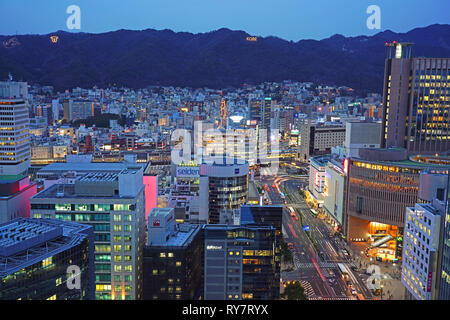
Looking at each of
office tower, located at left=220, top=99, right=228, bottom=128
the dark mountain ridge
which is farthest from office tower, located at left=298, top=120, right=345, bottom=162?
the dark mountain ridge

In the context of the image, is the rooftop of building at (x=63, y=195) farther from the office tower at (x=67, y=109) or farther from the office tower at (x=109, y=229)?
the office tower at (x=67, y=109)

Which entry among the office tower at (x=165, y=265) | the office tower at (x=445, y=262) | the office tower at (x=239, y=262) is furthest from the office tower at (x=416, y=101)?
the office tower at (x=165, y=265)

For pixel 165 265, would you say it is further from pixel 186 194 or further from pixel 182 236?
pixel 186 194

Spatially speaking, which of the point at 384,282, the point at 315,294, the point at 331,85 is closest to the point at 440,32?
Answer: the point at 384,282

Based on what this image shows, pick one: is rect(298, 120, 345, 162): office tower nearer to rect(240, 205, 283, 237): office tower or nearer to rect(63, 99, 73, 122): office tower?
rect(240, 205, 283, 237): office tower

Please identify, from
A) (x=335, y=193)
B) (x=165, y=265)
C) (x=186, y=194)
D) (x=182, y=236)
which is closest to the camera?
(x=165, y=265)

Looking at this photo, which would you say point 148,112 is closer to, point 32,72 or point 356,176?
point 32,72

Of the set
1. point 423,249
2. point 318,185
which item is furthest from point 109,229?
point 318,185
